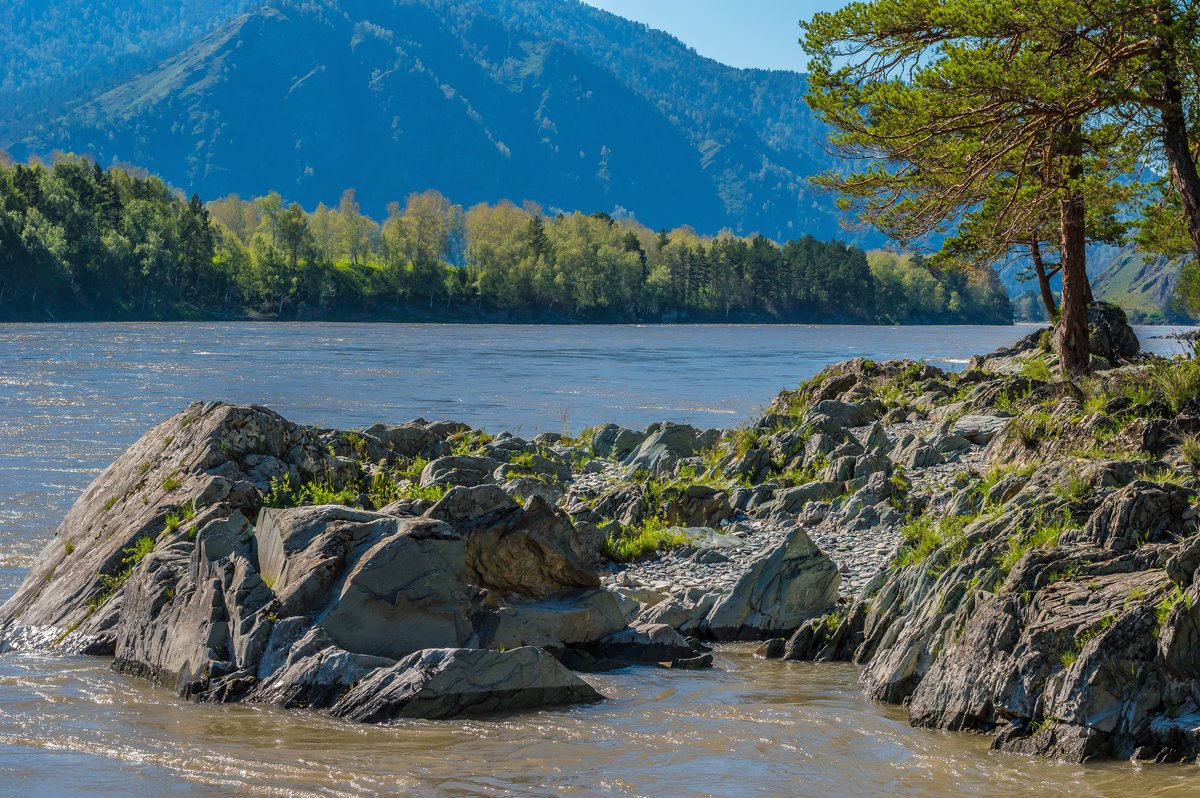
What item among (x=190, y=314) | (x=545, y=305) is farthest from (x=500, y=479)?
(x=545, y=305)

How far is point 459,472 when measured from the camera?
61.3 ft

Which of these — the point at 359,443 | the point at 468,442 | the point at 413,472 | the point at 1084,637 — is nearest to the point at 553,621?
the point at 1084,637

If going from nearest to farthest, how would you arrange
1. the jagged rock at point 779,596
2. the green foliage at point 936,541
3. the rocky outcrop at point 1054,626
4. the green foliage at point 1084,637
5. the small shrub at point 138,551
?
1. the rocky outcrop at point 1054,626
2. the green foliage at point 1084,637
3. the green foliage at point 936,541
4. the jagged rock at point 779,596
5. the small shrub at point 138,551

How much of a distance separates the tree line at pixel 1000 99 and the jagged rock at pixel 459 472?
27.3ft

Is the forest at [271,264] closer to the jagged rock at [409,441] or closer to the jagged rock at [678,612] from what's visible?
the jagged rock at [409,441]

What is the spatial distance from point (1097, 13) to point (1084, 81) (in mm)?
938

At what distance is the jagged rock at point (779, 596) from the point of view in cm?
1448

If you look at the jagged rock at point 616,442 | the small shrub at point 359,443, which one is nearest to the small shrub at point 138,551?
the small shrub at point 359,443

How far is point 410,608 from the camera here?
39.1 feet

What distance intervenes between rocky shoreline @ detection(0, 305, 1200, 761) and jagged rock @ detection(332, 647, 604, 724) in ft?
0.07

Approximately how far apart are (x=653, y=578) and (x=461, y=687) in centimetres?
572

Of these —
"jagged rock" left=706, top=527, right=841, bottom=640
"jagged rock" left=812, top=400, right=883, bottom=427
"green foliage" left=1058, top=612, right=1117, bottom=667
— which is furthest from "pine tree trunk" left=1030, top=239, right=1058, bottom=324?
"green foliage" left=1058, top=612, right=1117, bottom=667

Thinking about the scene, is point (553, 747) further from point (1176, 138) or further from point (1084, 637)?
point (1176, 138)

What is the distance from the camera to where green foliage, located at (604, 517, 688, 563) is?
17.6 m
